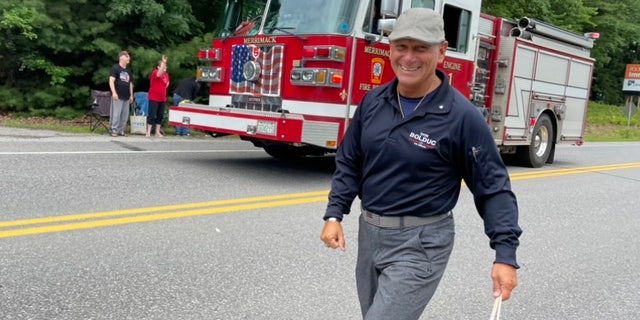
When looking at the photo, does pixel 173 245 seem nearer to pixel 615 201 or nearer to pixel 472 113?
pixel 472 113

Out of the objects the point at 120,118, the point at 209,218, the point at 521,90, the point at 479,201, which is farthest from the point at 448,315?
the point at 120,118

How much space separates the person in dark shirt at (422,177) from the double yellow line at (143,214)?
3.64 m

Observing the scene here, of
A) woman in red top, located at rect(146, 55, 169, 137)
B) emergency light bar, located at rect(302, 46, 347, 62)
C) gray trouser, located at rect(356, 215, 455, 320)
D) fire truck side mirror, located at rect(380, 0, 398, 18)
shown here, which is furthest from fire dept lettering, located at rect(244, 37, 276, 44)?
gray trouser, located at rect(356, 215, 455, 320)

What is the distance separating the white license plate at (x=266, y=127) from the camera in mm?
7871

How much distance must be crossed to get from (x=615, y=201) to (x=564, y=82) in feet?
14.7

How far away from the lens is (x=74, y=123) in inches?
564

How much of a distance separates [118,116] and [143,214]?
6.99 metres

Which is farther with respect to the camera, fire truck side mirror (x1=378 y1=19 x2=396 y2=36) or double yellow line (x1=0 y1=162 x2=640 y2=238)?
fire truck side mirror (x1=378 y1=19 x2=396 y2=36)

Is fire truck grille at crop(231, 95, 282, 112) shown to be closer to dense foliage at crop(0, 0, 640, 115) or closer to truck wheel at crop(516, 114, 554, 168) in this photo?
dense foliage at crop(0, 0, 640, 115)

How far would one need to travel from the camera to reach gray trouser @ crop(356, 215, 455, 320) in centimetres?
240

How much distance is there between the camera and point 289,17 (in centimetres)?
862

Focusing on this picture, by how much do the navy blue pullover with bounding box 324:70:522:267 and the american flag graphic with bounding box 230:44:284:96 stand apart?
6132 millimetres

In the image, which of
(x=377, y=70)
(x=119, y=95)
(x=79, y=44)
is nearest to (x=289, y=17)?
(x=377, y=70)

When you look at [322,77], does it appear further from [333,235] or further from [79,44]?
[79,44]
